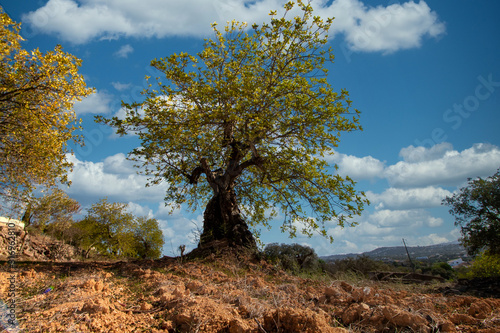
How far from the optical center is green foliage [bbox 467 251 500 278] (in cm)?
1669

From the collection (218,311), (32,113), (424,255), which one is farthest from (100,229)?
(424,255)

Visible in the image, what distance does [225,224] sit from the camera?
1224cm

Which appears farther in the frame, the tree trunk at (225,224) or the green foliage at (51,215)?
the green foliage at (51,215)

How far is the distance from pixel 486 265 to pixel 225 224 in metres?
15.0

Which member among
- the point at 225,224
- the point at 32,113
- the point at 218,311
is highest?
the point at 32,113

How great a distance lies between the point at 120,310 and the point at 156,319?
50cm

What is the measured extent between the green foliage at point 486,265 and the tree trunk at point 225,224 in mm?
13553

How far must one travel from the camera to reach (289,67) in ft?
37.6

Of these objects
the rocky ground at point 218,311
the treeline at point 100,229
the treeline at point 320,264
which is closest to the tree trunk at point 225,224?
the treeline at point 320,264

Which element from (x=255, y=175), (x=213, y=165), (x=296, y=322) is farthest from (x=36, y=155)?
(x=296, y=322)

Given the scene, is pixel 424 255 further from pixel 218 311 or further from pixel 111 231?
pixel 218 311

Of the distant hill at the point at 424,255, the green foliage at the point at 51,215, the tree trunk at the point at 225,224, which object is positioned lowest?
the distant hill at the point at 424,255

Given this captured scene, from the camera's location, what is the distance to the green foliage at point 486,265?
16.7m

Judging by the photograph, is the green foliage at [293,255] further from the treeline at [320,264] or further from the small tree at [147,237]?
the small tree at [147,237]
